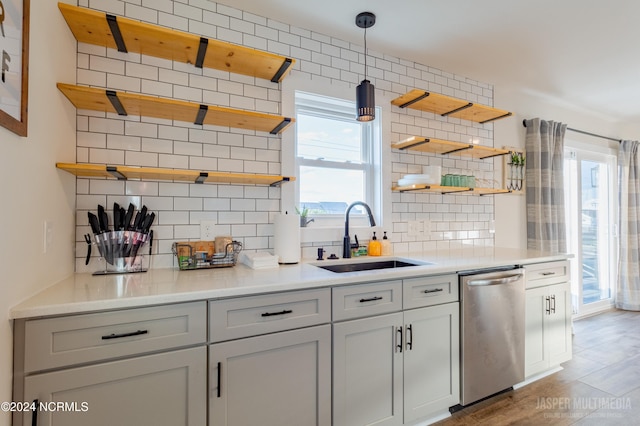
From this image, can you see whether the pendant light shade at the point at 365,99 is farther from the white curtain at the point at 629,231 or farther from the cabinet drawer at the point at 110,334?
the white curtain at the point at 629,231

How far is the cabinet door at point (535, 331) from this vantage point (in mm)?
2379

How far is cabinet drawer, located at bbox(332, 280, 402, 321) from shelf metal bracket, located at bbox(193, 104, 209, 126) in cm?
116

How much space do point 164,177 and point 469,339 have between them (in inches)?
81.4

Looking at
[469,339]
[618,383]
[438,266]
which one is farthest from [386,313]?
[618,383]

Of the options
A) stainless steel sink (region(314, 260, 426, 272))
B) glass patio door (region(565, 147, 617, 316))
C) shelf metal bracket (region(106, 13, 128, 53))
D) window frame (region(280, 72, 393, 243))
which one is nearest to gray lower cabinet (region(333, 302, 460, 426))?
stainless steel sink (region(314, 260, 426, 272))

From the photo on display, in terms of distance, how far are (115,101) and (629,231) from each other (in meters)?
5.80

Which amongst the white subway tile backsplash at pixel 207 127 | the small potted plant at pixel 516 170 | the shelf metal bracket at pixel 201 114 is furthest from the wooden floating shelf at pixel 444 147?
the shelf metal bracket at pixel 201 114

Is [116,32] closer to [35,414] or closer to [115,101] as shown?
[115,101]

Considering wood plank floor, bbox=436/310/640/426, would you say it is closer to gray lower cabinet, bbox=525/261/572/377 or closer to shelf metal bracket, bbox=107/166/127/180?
gray lower cabinet, bbox=525/261/572/377

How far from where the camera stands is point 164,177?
6.06ft

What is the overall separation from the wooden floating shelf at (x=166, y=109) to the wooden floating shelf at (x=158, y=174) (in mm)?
324

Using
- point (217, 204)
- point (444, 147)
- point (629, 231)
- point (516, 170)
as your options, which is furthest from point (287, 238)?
point (629, 231)

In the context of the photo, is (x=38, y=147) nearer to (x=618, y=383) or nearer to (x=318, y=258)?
(x=318, y=258)

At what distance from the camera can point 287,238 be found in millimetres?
2096
